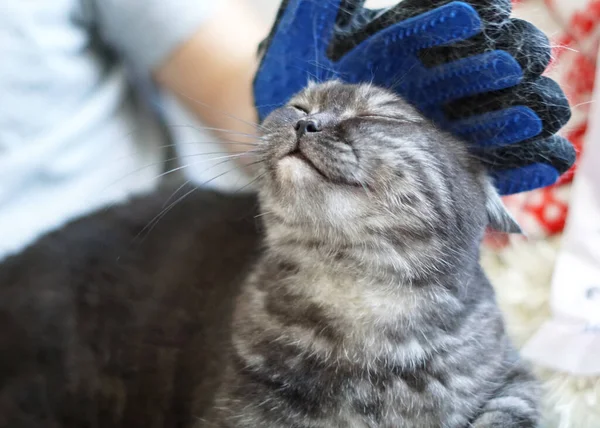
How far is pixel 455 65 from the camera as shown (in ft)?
2.25

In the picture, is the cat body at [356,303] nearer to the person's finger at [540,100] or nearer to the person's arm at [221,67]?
the person's finger at [540,100]

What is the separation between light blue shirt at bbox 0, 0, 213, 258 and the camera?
37.2 inches

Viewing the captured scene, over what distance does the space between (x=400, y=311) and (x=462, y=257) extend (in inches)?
3.8

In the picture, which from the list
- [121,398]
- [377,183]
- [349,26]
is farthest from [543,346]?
[121,398]

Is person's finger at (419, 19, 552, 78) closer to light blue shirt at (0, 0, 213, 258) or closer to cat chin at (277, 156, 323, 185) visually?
cat chin at (277, 156, 323, 185)

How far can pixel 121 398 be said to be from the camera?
89cm

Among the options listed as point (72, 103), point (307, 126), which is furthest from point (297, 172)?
point (72, 103)

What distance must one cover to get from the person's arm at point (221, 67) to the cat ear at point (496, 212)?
476 millimetres

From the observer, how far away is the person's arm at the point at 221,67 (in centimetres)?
107

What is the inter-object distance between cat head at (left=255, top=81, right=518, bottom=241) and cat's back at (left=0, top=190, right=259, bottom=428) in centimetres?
29

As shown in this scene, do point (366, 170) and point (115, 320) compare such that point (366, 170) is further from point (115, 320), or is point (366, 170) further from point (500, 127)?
point (115, 320)

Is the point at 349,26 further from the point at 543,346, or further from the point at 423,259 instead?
the point at 543,346

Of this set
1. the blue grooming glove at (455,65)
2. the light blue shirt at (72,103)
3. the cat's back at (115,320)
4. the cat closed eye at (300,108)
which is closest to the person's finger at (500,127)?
the blue grooming glove at (455,65)

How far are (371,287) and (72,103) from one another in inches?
27.5
